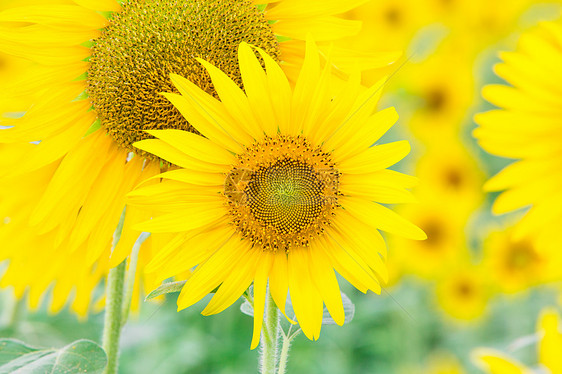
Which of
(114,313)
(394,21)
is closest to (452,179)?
(394,21)

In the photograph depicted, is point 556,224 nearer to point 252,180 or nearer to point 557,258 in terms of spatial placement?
point 557,258

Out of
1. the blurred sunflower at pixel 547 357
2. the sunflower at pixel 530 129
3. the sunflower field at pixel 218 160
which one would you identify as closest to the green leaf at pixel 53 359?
the sunflower field at pixel 218 160

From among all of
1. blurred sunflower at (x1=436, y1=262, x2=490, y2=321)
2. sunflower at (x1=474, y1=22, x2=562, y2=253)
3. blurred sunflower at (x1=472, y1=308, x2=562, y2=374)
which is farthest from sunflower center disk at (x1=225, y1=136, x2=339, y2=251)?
blurred sunflower at (x1=436, y1=262, x2=490, y2=321)

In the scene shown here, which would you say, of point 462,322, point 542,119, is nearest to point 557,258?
point 542,119

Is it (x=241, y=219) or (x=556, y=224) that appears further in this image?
(x=556, y=224)

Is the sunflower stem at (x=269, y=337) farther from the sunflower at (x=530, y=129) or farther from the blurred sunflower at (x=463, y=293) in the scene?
the blurred sunflower at (x=463, y=293)

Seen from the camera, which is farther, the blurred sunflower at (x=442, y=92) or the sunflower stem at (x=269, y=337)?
the blurred sunflower at (x=442, y=92)
